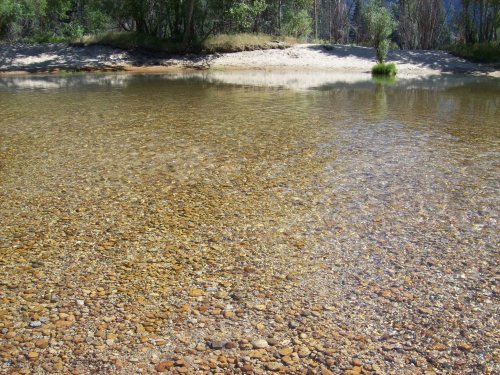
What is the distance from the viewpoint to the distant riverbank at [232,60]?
31484 millimetres

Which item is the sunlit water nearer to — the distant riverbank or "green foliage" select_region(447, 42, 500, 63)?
the distant riverbank

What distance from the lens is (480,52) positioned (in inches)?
1427

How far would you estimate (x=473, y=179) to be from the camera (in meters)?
7.10

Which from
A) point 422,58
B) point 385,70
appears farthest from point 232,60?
point 422,58

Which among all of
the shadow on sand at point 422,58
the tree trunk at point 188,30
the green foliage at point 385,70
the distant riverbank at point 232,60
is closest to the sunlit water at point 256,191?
the green foliage at point 385,70

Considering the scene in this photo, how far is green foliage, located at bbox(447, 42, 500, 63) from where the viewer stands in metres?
35.4

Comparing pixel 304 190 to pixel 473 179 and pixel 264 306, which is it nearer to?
pixel 473 179

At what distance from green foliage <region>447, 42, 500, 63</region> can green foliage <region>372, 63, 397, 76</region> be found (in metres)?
10.9

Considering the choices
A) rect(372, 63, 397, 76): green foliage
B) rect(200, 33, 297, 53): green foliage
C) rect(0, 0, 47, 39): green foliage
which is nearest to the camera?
rect(372, 63, 397, 76): green foliage

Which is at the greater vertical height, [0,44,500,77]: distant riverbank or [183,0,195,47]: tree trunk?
[183,0,195,47]: tree trunk

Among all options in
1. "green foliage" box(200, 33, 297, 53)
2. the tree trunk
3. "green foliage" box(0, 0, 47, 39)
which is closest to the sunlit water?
"green foliage" box(200, 33, 297, 53)

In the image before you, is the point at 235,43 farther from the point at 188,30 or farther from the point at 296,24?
the point at 296,24

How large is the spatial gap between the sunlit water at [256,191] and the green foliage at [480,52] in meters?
25.5

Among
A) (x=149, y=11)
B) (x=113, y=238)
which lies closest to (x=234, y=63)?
(x=149, y=11)
